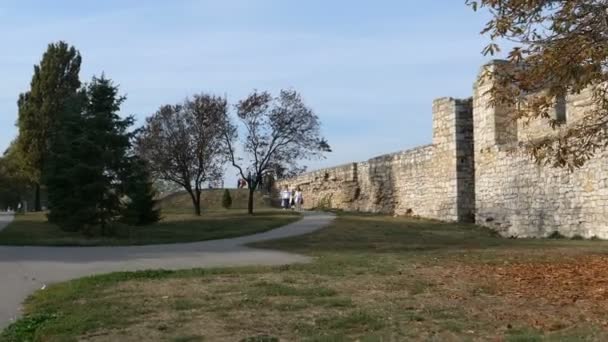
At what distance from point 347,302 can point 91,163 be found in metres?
15.2

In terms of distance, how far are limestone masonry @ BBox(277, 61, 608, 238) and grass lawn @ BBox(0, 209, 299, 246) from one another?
4.71m

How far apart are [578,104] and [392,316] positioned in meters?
13.5

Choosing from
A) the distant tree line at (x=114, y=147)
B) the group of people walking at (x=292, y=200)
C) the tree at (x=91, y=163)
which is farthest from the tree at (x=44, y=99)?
the tree at (x=91, y=163)

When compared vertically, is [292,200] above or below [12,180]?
below

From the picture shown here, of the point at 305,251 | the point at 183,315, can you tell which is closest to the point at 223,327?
the point at 183,315

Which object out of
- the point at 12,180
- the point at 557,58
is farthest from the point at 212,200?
the point at 557,58

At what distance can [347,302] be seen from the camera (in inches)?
344

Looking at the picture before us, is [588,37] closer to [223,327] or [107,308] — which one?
[223,327]

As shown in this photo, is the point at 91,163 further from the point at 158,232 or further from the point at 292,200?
the point at 292,200

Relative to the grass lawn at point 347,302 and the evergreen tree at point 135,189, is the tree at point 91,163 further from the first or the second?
the grass lawn at point 347,302

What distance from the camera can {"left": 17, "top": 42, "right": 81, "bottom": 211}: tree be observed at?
42.1m

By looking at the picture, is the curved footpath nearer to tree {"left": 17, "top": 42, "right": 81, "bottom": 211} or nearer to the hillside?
the hillside

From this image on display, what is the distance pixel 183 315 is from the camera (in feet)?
26.8

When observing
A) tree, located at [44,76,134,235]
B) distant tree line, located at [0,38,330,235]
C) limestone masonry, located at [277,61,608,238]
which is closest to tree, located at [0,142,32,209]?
distant tree line, located at [0,38,330,235]
